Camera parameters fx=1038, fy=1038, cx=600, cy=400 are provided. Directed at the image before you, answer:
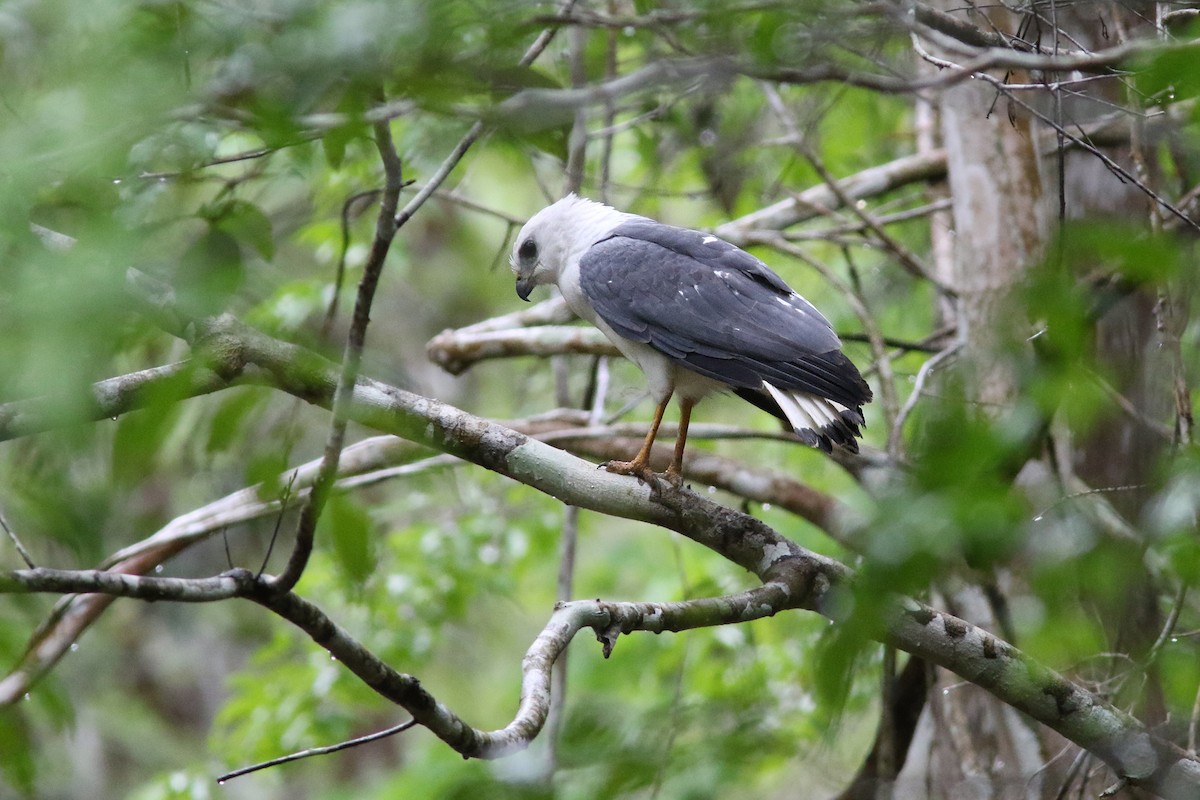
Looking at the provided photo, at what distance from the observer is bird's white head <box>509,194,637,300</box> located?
419cm

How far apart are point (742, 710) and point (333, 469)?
0.93m

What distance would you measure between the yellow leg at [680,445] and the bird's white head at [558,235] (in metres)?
0.78

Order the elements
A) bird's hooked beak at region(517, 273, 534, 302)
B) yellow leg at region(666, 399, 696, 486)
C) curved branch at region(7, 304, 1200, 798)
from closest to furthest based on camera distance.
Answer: curved branch at region(7, 304, 1200, 798)
yellow leg at region(666, 399, 696, 486)
bird's hooked beak at region(517, 273, 534, 302)

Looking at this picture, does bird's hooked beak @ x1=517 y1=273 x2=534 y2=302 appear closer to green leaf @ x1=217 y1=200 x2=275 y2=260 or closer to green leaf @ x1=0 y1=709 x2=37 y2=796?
green leaf @ x1=217 y1=200 x2=275 y2=260

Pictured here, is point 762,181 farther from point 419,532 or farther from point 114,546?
point 114,546

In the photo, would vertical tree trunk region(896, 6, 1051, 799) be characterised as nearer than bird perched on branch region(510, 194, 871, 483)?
No

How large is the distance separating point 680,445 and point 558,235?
1.10 m

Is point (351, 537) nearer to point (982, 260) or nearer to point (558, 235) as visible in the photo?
Answer: point (558, 235)

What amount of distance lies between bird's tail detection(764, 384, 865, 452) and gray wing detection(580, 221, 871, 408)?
1.2 inches

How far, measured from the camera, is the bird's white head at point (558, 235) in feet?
13.8

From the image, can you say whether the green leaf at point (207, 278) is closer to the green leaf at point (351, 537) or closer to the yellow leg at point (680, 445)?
the green leaf at point (351, 537)

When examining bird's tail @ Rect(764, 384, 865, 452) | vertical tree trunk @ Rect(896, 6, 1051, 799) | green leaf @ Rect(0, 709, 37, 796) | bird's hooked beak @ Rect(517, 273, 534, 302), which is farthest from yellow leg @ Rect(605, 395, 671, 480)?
green leaf @ Rect(0, 709, 37, 796)

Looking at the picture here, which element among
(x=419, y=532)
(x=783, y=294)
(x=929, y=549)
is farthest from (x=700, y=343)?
(x=419, y=532)

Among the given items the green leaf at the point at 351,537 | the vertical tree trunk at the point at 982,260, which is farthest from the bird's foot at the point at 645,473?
the green leaf at the point at 351,537
